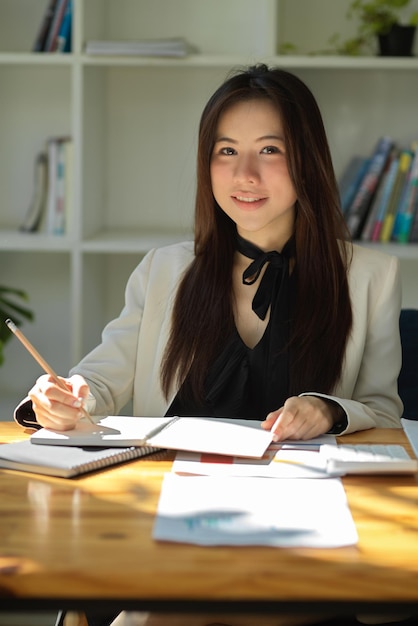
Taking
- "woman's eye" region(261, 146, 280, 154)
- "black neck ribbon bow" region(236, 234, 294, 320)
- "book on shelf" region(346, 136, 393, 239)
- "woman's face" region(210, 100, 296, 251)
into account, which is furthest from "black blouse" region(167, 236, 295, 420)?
"book on shelf" region(346, 136, 393, 239)

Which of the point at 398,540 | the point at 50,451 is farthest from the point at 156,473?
the point at 398,540

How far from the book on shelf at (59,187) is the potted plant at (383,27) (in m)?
0.99

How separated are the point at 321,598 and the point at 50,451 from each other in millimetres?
591

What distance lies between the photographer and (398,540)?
1.11m

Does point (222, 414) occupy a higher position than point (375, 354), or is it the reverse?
point (375, 354)

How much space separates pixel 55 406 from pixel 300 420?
392 mm

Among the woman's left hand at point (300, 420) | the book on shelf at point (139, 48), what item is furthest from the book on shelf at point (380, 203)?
the woman's left hand at point (300, 420)

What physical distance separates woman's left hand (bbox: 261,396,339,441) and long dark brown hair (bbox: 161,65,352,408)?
352 millimetres

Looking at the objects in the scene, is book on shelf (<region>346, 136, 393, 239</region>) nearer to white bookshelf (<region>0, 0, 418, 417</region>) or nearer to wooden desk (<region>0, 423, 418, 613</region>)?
white bookshelf (<region>0, 0, 418, 417</region>)

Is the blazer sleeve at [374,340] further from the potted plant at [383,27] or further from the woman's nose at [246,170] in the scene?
the potted plant at [383,27]

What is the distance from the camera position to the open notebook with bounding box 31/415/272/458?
144 centimetres

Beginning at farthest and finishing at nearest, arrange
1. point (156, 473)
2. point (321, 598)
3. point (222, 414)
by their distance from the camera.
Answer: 1. point (222, 414)
2. point (156, 473)
3. point (321, 598)

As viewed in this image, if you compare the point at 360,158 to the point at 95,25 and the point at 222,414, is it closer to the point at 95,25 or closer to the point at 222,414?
the point at 95,25

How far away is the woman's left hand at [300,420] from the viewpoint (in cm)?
154
